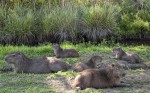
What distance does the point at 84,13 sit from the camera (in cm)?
1711

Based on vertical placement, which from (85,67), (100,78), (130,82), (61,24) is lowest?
(130,82)

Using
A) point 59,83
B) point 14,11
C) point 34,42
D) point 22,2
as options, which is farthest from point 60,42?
point 59,83

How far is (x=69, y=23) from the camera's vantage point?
16594 millimetres

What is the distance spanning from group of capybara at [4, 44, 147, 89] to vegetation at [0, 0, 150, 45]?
304 centimetres

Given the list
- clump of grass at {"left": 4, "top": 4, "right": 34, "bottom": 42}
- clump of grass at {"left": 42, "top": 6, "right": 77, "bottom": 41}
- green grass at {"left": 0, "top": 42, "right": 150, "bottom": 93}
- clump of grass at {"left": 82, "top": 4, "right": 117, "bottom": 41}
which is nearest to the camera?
green grass at {"left": 0, "top": 42, "right": 150, "bottom": 93}

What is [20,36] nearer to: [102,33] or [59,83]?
[102,33]

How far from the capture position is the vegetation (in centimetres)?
1616

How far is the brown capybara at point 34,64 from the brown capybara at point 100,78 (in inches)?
72.4

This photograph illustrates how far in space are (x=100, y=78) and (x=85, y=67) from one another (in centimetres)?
169

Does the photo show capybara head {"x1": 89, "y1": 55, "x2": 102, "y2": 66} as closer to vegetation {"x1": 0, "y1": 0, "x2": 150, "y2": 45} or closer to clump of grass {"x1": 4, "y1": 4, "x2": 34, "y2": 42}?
vegetation {"x1": 0, "y1": 0, "x2": 150, "y2": 45}

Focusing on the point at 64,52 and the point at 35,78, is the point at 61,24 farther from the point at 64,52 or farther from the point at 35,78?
the point at 35,78

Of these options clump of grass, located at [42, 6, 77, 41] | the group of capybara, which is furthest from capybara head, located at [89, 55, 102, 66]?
clump of grass, located at [42, 6, 77, 41]

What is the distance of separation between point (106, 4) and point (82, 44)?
10.4 feet

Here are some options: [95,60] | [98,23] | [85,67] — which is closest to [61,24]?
[98,23]
